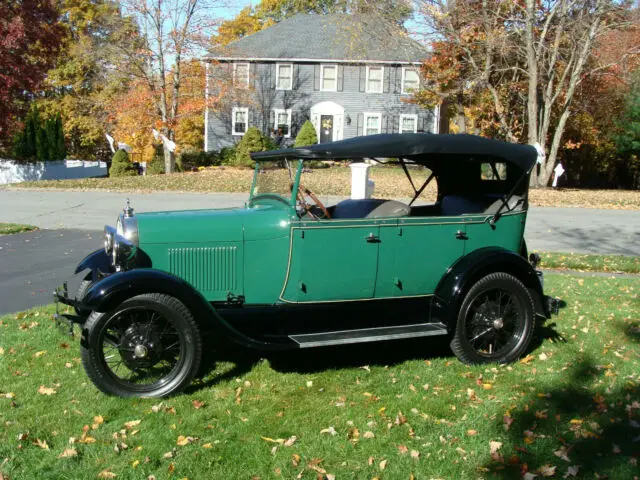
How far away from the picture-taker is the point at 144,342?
4.22 m

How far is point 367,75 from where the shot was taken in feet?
111

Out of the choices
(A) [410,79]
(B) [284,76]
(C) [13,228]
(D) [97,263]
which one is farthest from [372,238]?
(B) [284,76]

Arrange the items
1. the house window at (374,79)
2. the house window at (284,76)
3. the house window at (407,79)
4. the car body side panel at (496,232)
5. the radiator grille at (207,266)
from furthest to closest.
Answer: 1. the house window at (284,76)
2. the house window at (374,79)
3. the house window at (407,79)
4. the car body side panel at (496,232)
5. the radiator grille at (207,266)

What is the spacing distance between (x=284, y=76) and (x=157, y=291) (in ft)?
103

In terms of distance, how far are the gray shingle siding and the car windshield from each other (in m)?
28.9

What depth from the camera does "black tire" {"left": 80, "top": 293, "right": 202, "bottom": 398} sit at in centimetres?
406

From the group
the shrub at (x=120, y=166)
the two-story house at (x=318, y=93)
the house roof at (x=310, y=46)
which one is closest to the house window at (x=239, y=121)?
the two-story house at (x=318, y=93)

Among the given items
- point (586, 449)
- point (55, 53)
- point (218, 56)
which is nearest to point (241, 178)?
point (55, 53)

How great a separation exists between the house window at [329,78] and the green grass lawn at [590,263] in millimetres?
25372

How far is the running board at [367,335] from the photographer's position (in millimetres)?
4449

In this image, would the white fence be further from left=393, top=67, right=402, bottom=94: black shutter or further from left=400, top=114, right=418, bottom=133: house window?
left=400, top=114, right=418, bottom=133: house window

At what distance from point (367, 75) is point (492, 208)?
A: 29.8m

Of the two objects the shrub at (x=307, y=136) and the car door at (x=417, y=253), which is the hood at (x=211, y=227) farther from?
the shrub at (x=307, y=136)

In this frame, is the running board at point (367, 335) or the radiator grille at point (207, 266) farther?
the radiator grille at point (207, 266)
